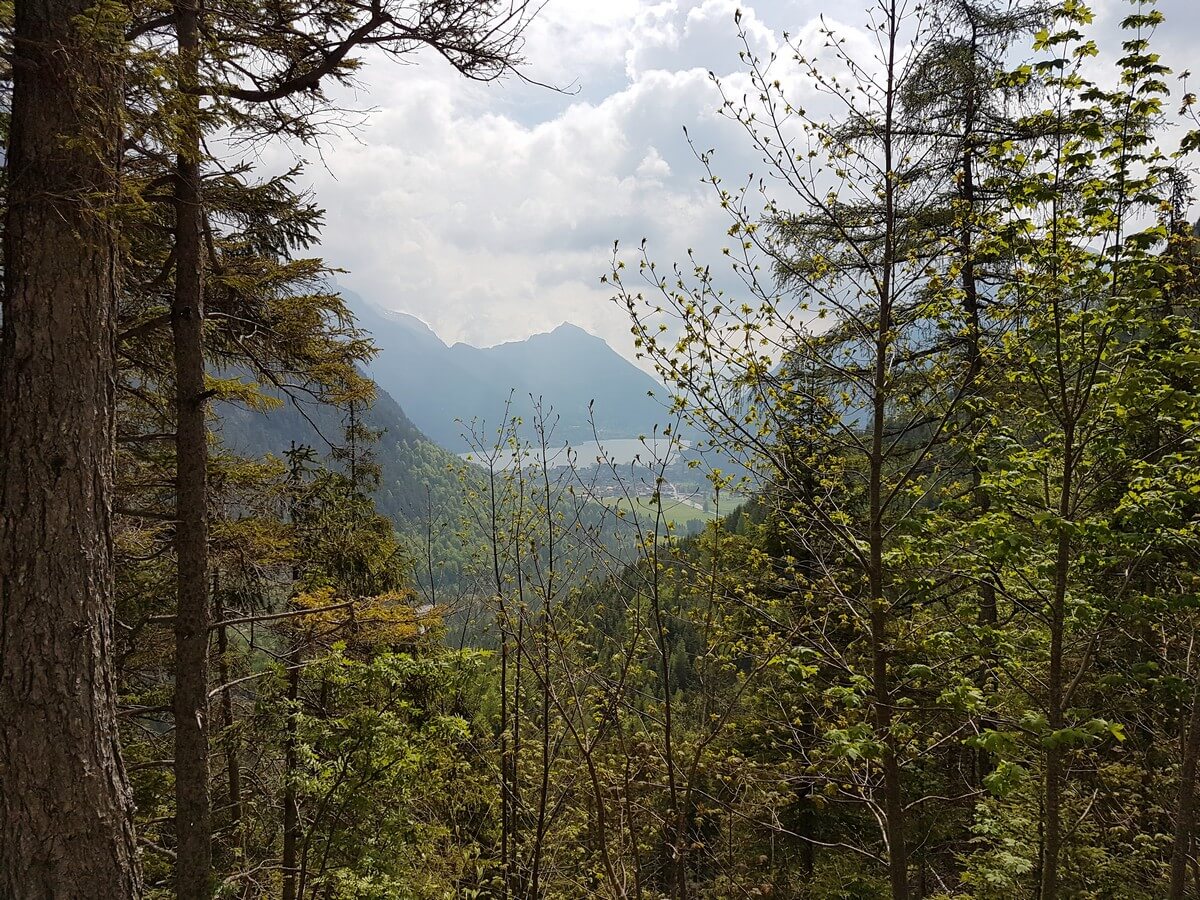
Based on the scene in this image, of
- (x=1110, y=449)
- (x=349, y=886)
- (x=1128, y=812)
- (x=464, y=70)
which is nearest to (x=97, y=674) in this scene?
(x=349, y=886)

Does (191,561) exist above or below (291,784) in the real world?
above

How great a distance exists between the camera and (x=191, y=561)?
4180 mm

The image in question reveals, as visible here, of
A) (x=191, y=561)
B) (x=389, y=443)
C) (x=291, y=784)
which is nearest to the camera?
(x=191, y=561)

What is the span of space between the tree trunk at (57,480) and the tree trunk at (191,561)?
1249mm

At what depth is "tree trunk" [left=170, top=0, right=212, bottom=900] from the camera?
410cm

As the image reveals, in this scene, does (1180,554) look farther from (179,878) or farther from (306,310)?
(179,878)

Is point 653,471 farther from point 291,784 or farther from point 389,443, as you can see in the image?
point 389,443

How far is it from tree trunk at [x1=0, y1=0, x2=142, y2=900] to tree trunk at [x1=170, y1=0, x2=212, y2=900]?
4.10ft

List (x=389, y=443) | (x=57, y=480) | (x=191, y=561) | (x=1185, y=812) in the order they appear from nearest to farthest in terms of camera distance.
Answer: (x=57, y=480) → (x=1185, y=812) → (x=191, y=561) → (x=389, y=443)

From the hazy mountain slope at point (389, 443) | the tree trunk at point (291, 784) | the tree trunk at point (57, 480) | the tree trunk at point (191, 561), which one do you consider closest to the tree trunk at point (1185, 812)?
the tree trunk at point (57, 480)

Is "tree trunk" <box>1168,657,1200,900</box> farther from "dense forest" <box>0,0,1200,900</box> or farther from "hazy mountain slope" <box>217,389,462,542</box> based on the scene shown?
"hazy mountain slope" <box>217,389,462,542</box>

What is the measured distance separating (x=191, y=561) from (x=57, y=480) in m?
1.57

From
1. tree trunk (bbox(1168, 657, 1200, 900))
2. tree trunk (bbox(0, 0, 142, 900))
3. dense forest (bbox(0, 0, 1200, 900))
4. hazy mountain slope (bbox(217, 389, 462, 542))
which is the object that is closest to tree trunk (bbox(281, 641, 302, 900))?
dense forest (bbox(0, 0, 1200, 900))

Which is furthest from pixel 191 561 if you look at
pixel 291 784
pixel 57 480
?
pixel 291 784
